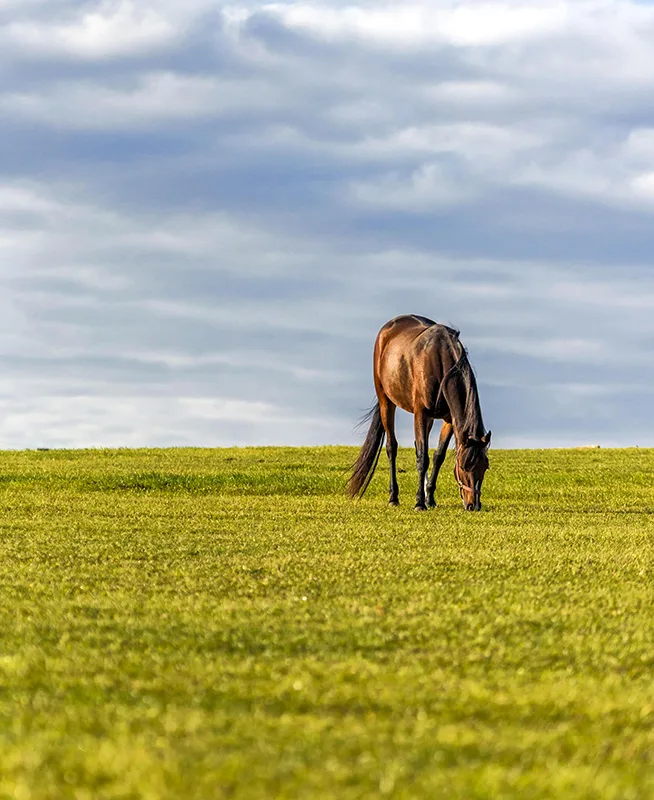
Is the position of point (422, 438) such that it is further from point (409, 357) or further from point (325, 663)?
point (325, 663)

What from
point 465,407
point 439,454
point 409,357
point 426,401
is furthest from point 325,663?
point 409,357

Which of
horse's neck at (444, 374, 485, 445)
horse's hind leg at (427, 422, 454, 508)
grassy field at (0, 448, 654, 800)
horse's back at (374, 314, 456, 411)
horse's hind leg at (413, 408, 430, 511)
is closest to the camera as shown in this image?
grassy field at (0, 448, 654, 800)

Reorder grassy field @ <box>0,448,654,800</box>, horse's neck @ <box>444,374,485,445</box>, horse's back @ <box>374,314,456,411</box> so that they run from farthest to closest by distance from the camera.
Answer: horse's back @ <box>374,314,456,411</box> → horse's neck @ <box>444,374,485,445</box> → grassy field @ <box>0,448,654,800</box>

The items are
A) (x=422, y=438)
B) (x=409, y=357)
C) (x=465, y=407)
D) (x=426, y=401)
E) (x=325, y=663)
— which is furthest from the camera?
(x=409, y=357)

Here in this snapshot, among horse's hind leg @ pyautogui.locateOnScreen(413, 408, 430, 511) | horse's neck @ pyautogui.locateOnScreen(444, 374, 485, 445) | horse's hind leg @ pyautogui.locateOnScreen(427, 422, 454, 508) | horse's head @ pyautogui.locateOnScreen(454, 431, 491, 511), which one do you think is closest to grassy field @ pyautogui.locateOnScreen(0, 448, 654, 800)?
horse's head @ pyautogui.locateOnScreen(454, 431, 491, 511)

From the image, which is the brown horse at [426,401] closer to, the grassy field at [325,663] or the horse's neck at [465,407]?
the horse's neck at [465,407]

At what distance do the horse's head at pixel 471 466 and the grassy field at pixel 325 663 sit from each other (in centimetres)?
250

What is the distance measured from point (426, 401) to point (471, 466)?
1.35m

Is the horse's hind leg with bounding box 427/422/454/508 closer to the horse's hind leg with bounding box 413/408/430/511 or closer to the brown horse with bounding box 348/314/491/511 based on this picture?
the brown horse with bounding box 348/314/491/511

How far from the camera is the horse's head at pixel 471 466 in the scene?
14.0 m

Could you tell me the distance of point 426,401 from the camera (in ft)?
49.1

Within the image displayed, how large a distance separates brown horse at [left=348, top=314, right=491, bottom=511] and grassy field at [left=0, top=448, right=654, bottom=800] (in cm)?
274

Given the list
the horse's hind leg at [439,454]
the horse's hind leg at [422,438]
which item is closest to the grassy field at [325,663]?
the horse's hind leg at [422,438]

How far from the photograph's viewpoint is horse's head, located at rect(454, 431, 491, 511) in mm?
13977
